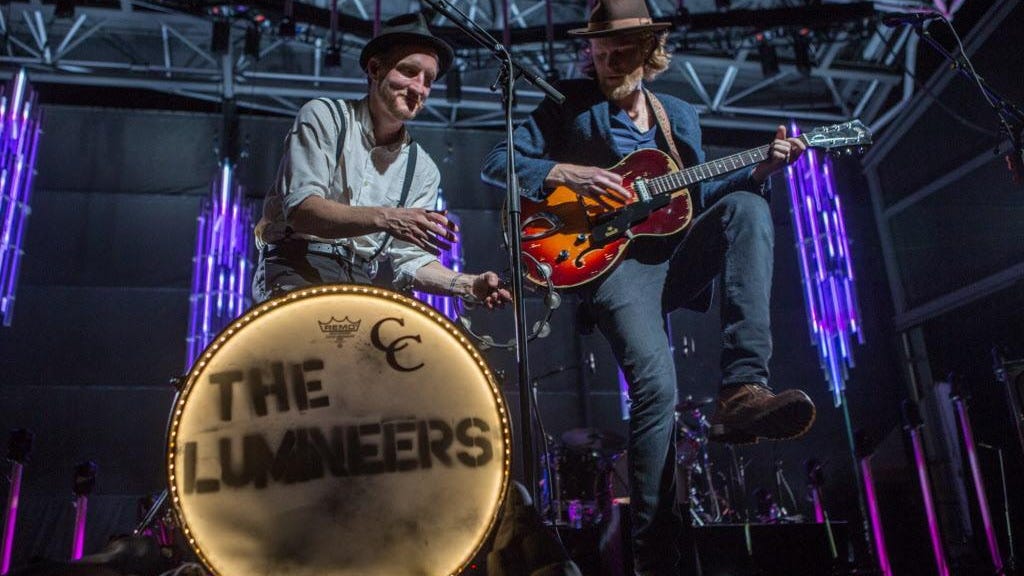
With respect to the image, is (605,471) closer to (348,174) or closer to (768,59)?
(348,174)

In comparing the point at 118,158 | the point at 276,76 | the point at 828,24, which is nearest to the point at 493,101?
the point at 276,76

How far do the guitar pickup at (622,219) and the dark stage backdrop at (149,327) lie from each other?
18.9 feet

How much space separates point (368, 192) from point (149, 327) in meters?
7.38

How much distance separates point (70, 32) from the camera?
30.4ft

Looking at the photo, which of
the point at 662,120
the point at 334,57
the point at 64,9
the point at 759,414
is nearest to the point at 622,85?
the point at 662,120

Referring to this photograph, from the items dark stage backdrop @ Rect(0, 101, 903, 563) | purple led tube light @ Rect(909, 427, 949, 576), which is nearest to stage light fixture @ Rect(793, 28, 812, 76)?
dark stage backdrop @ Rect(0, 101, 903, 563)

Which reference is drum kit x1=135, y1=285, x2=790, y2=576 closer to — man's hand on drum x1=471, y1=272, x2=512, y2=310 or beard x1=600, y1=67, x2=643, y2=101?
man's hand on drum x1=471, y1=272, x2=512, y2=310

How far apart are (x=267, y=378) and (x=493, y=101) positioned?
28.0 ft

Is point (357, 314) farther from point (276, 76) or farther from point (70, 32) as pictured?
point (70, 32)

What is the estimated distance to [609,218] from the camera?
2760 millimetres

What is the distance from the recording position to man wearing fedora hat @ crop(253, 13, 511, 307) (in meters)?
2.38

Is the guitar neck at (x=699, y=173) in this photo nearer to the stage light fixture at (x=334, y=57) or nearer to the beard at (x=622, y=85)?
the beard at (x=622, y=85)

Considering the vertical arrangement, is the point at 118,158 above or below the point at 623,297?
above

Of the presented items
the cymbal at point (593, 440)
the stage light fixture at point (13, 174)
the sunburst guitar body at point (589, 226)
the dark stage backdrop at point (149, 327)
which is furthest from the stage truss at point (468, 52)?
the sunburst guitar body at point (589, 226)
